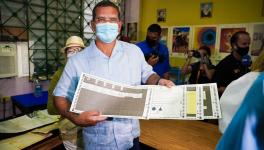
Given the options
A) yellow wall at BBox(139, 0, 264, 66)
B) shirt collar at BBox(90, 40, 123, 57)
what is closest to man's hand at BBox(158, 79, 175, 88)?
shirt collar at BBox(90, 40, 123, 57)

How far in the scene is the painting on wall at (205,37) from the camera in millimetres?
2938

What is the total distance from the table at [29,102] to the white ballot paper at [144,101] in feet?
5.36

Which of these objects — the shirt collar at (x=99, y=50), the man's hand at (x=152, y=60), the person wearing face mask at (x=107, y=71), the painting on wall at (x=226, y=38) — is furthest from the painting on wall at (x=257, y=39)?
the shirt collar at (x=99, y=50)

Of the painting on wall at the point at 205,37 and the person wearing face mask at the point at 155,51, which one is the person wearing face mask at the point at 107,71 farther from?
the painting on wall at the point at 205,37

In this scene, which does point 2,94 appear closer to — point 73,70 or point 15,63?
point 15,63

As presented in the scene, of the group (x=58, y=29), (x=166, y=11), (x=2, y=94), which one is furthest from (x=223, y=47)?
(x=2, y=94)

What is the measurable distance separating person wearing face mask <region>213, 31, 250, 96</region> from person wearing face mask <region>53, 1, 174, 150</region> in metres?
1.10

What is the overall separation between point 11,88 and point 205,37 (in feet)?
8.55

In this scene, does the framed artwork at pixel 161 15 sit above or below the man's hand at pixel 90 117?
above

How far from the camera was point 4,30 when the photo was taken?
248 centimetres

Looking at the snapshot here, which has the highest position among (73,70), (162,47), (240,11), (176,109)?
(240,11)

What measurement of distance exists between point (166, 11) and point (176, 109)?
2765 millimetres

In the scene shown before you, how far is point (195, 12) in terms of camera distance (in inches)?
121

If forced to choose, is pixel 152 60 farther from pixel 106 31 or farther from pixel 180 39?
pixel 106 31
